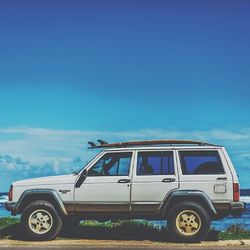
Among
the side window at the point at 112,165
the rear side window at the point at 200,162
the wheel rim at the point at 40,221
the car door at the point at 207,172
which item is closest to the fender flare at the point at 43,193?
the wheel rim at the point at 40,221

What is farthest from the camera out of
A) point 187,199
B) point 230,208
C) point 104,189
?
point 104,189

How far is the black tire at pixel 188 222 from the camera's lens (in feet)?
38.9

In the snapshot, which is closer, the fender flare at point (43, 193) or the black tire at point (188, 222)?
the black tire at point (188, 222)

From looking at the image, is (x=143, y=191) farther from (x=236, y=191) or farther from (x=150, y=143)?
(x=236, y=191)

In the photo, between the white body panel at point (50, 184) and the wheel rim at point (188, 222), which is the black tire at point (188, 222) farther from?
the white body panel at point (50, 184)

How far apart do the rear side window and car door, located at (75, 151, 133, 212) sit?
4.01 ft

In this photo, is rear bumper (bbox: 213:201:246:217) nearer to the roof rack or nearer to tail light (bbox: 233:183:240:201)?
tail light (bbox: 233:183:240:201)

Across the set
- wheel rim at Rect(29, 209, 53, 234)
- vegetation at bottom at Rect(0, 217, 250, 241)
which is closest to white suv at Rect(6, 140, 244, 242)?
wheel rim at Rect(29, 209, 53, 234)

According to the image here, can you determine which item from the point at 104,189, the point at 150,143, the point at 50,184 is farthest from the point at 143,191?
the point at 50,184

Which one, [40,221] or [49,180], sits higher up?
[49,180]

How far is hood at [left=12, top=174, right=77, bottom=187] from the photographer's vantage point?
1242 cm

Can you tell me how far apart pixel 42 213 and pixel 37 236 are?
20.5 inches

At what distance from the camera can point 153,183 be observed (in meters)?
12.2

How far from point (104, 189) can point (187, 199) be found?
1.85 meters
